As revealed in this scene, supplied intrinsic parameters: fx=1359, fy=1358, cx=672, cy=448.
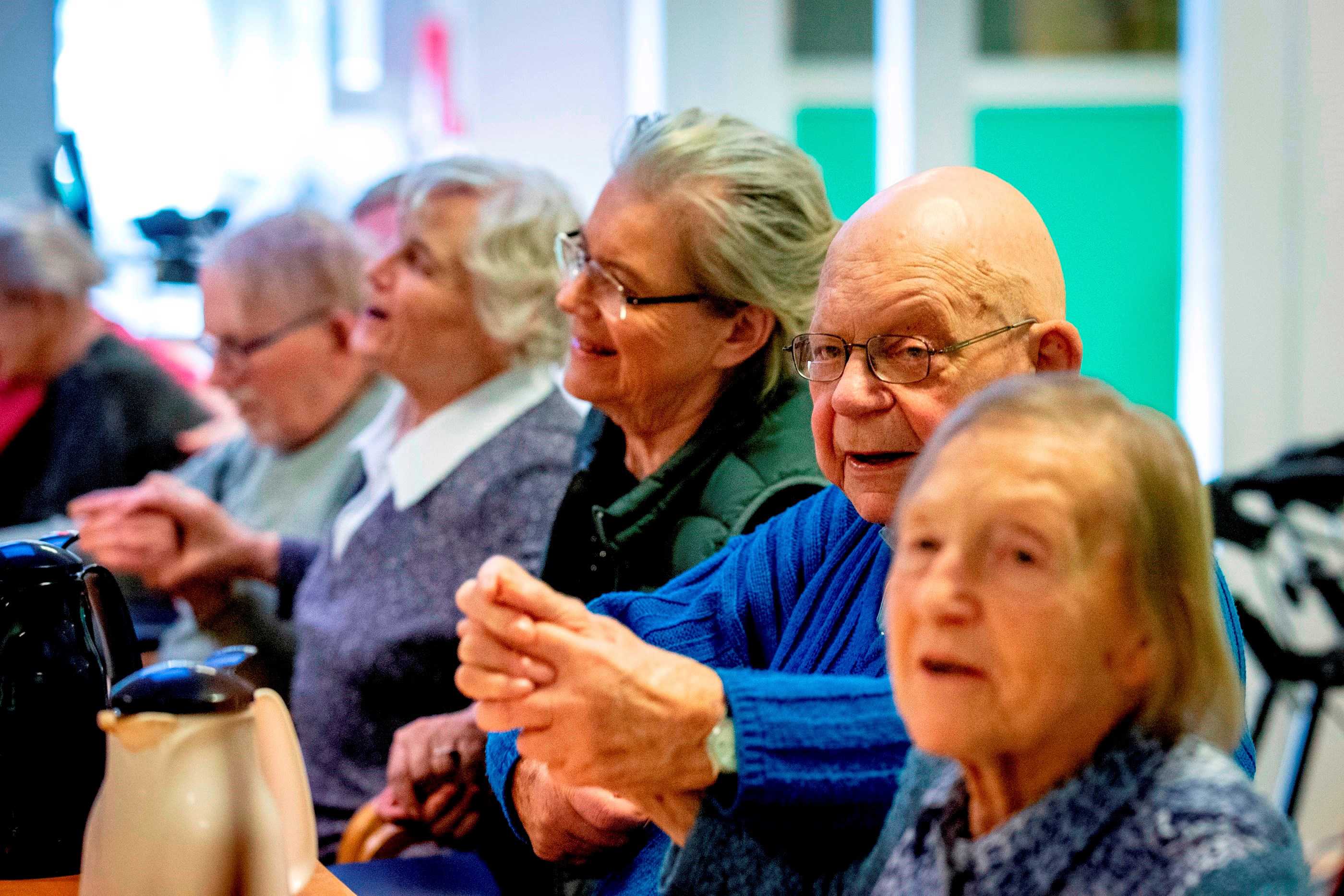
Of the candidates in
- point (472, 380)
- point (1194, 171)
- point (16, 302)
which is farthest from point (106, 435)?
point (1194, 171)

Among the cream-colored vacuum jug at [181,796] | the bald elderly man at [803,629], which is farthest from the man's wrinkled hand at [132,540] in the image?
the cream-colored vacuum jug at [181,796]

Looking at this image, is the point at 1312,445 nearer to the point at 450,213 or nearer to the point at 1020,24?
the point at 450,213

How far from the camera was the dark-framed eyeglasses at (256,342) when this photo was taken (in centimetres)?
294

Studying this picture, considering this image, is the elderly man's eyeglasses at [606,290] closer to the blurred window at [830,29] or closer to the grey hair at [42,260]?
the grey hair at [42,260]

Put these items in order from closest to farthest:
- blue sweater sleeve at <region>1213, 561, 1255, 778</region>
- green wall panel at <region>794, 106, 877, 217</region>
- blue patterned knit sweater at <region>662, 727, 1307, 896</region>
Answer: blue patterned knit sweater at <region>662, 727, 1307, 896</region> → blue sweater sleeve at <region>1213, 561, 1255, 778</region> → green wall panel at <region>794, 106, 877, 217</region>

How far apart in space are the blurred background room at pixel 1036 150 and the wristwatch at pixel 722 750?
1.97 m

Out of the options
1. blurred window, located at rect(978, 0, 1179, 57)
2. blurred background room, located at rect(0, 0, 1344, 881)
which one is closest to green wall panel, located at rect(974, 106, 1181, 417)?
blurred background room, located at rect(0, 0, 1344, 881)

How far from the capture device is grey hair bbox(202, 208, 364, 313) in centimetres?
294

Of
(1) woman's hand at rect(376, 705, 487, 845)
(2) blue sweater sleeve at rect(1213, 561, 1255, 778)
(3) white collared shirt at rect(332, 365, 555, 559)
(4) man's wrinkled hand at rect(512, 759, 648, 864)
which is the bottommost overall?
(1) woman's hand at rect(376, 705, 487, 845)

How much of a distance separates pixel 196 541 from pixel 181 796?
5.14ft

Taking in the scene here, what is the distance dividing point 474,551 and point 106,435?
169cm

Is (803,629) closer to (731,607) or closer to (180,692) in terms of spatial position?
(731,607)

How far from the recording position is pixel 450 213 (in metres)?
2.31

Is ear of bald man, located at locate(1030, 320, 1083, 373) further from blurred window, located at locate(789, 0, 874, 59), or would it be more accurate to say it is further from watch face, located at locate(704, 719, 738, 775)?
blurred window, located at locate(789, 0, 874, 59)
